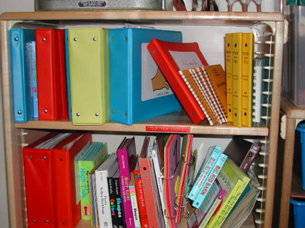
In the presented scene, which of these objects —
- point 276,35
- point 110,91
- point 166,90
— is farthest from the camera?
point 166,90

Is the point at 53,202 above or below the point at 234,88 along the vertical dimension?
below

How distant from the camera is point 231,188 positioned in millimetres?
1005

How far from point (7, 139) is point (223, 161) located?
0.67 meters

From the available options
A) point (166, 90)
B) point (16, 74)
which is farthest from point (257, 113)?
point (16, 74)

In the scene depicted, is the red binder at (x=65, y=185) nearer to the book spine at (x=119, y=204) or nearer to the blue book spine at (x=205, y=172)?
the book spine at (x=119, y=204)

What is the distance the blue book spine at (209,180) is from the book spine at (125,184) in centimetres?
21

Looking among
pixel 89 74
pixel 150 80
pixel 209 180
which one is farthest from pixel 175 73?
pixel 209 180

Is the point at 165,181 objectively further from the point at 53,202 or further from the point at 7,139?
the point at 7,139

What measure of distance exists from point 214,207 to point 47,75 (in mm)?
646

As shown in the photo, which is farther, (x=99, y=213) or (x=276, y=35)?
(x=99, y=213)

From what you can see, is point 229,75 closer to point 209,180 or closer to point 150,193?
point 209,180

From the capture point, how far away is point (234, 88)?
3.20ft

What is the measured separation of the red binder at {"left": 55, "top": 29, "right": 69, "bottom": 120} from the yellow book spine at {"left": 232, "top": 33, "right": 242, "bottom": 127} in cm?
51

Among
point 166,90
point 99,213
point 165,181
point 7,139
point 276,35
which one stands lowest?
point 99,213
